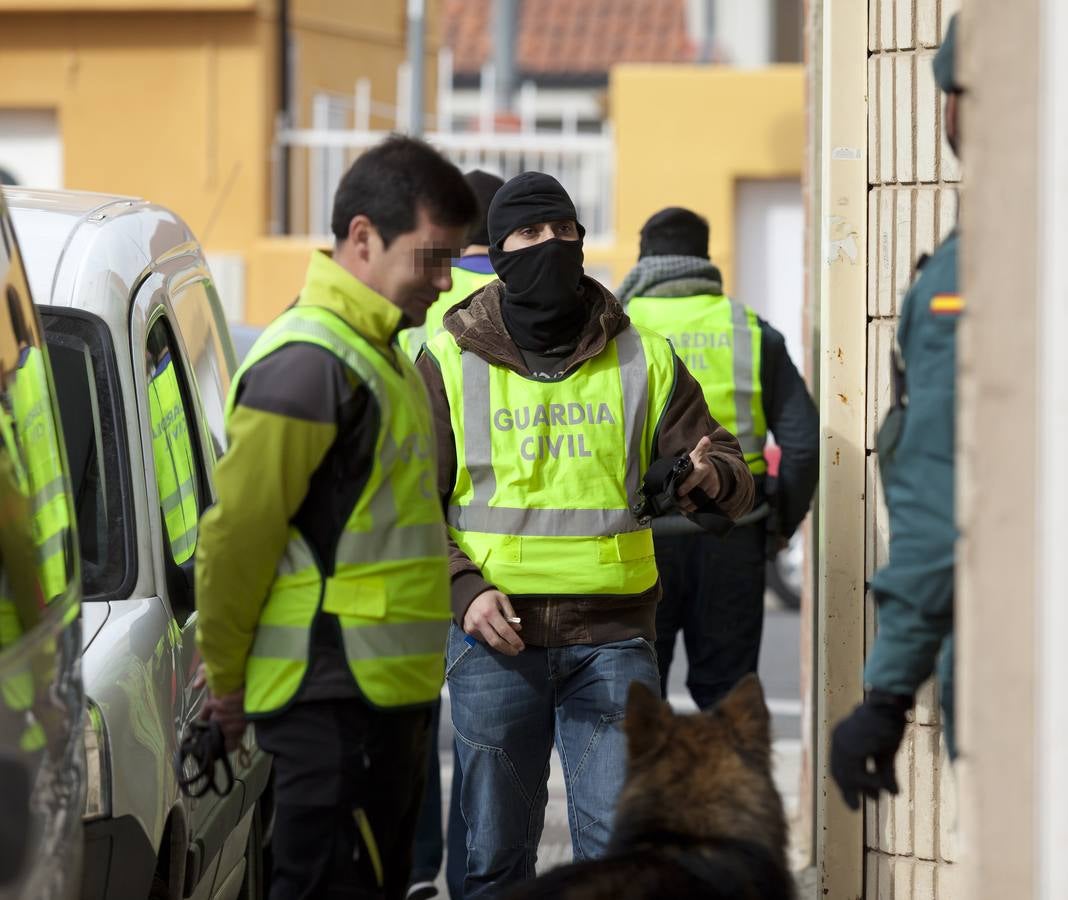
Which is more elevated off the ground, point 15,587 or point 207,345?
point 207,345

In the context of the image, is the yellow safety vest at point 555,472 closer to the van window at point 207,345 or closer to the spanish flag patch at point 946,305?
the van window at point 207,345

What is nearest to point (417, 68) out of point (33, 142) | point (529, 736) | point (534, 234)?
point (33, 142)

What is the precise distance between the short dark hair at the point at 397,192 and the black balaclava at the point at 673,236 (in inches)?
118

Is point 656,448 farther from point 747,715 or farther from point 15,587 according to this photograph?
point 15,587

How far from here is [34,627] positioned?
291 centimetres

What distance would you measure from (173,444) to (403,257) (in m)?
1.55

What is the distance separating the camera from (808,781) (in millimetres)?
6453

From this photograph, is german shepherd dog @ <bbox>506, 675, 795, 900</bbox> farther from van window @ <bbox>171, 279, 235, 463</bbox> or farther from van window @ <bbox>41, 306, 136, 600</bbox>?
van window @ <bbox>171, 279, 235, 463</bbox>

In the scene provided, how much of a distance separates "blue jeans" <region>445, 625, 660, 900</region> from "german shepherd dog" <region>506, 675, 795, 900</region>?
775 mm

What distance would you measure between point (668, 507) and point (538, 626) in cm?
40

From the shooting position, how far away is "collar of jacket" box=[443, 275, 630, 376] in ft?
14.2

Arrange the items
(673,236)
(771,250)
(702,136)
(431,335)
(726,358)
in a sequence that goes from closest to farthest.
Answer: (431,335)
(726,358)
(673,236)
(771,250)
(702,136)

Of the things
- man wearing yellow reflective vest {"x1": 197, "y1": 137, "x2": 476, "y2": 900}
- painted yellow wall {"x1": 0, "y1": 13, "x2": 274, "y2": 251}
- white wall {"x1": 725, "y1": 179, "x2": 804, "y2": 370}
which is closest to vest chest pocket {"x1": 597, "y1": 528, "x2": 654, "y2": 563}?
man wearing yellow reflective vest {"x1": 197, "y1": 137, "x2": 476, "y2": 900}

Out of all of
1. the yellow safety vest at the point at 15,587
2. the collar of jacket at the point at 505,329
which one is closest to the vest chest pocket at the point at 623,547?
the collar of jacket at the point at 505,329
